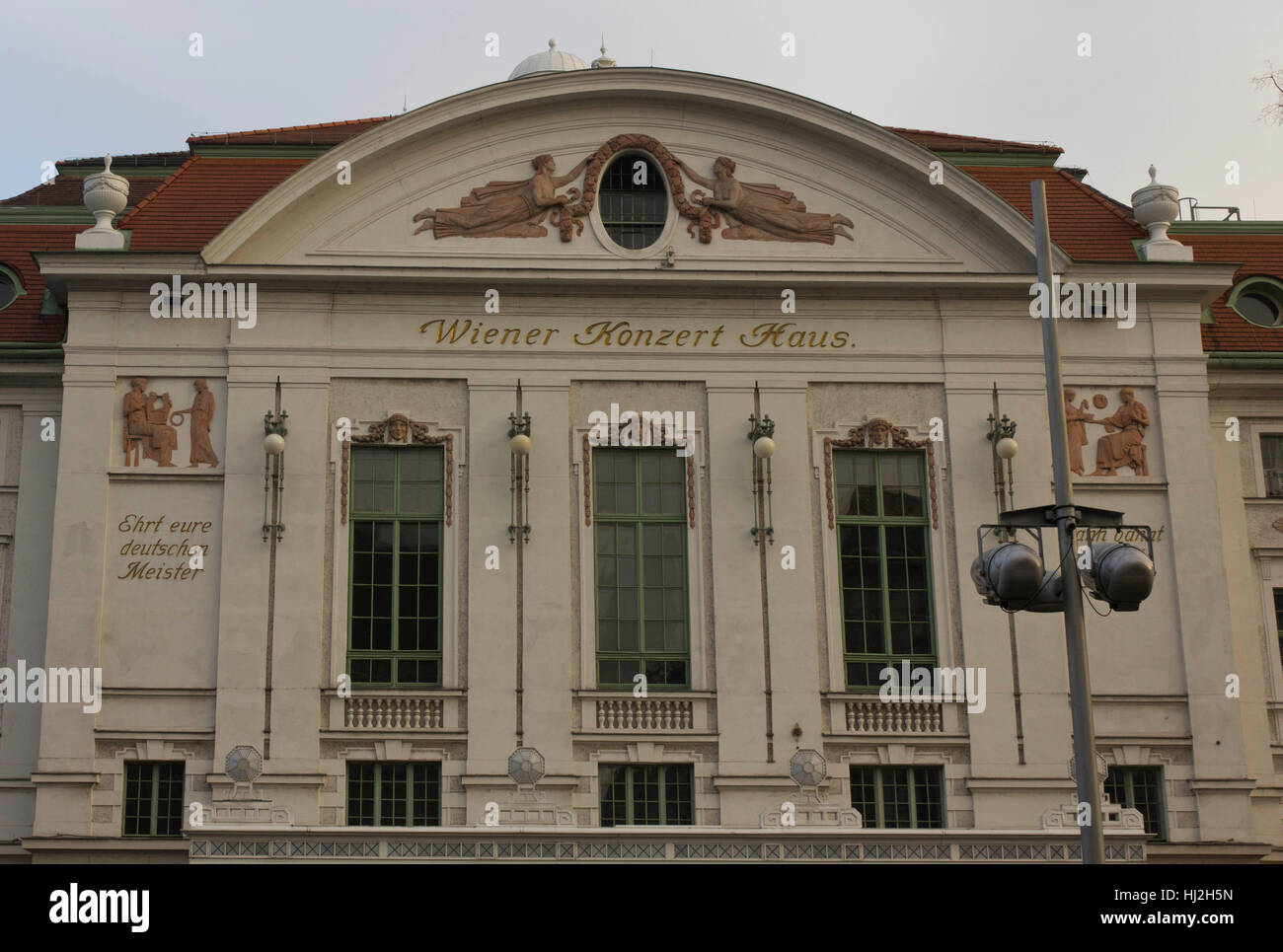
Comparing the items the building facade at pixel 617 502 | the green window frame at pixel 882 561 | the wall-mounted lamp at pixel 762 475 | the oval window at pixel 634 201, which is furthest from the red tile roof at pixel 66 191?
the green window frame at pixel 882 561

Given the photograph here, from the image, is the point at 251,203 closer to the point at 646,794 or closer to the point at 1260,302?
the point at 646,794

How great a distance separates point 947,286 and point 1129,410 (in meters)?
3.61

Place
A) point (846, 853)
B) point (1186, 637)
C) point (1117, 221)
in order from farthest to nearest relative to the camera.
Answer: point (1117, 221)
point (1186, 637)
point (846, 853)

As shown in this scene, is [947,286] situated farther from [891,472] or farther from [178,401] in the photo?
[178,401]

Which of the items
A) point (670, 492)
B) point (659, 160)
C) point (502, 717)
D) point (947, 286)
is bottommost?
point (502, 717)

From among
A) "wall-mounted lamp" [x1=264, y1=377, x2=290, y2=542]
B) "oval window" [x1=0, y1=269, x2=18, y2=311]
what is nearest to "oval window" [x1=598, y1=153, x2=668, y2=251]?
"wall-mounted lamp" [x1=264, y1=377, x2=290, y2=542]

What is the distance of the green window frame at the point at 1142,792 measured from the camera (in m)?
27.4

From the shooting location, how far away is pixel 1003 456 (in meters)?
28.4

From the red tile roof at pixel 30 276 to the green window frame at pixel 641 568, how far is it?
971 cm

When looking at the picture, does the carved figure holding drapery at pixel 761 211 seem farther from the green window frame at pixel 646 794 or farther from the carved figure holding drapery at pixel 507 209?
the green window frame at pixel 646 794

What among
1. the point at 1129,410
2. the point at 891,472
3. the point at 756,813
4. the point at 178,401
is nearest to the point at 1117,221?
the point at 1129,410
